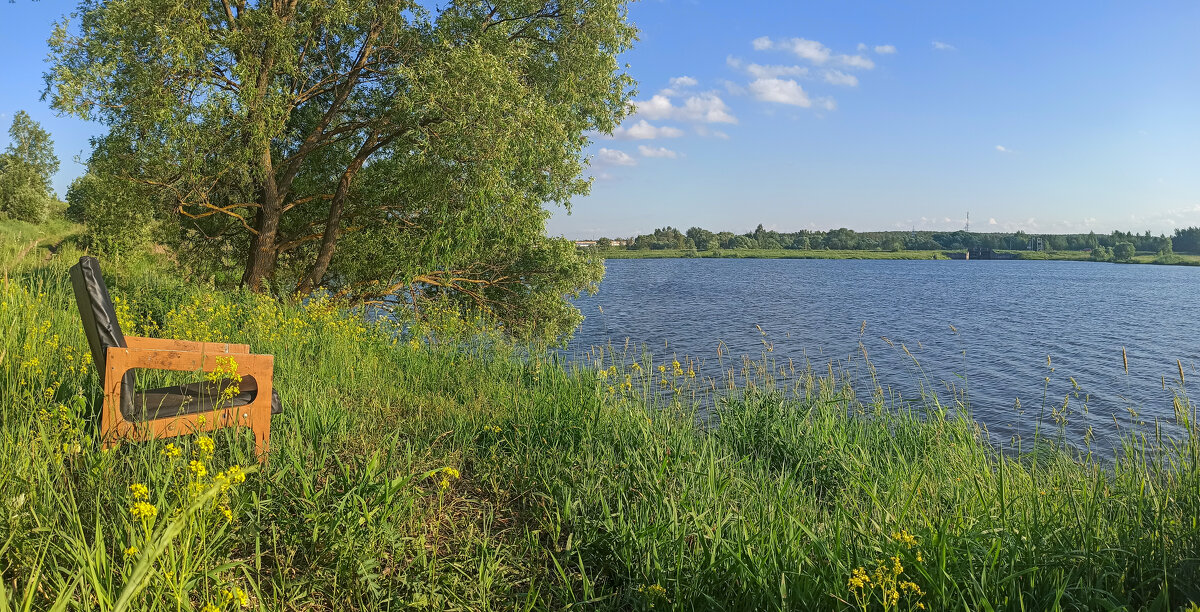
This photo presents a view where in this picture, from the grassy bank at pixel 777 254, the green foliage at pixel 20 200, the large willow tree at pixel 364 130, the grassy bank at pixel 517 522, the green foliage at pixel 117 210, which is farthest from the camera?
the grassy bank at pixel 777 254

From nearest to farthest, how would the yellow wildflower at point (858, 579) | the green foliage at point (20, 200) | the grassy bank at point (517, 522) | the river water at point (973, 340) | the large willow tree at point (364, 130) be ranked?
the yellow wildflower at point (858, 579)
the grassy bank at point (517, 522)
the large willow tree at point (364, 130)
the river water at point (973, 340)
the green foliage at point (20, 200)

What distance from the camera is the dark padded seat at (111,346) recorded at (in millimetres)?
3396

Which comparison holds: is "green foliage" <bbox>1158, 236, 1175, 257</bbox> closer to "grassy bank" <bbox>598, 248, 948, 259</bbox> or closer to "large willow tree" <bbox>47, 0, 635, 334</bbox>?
"grassy bank" <bbox>598, 248, 948, 259</bbox>

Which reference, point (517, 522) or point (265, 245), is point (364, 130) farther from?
point (517, 522)

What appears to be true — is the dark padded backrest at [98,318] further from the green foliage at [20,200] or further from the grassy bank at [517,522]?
the green foliage at [20,200]

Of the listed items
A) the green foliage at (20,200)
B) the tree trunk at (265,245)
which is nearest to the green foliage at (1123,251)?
the tree trunk at (265,245)

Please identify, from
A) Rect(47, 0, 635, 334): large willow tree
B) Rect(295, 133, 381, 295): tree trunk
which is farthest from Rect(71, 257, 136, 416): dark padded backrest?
Rect(295, 133, 381, 295): tree trunk

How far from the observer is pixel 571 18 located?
12.4m

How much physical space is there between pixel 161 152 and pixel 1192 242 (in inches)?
5794

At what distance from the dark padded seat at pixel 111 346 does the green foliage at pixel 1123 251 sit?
142813mm

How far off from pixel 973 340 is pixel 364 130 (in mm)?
18743

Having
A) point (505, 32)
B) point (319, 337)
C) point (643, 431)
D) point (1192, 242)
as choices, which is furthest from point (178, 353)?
point (1192, 242)

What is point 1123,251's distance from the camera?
382 ft

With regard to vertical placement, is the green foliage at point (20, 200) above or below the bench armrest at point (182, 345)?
above
